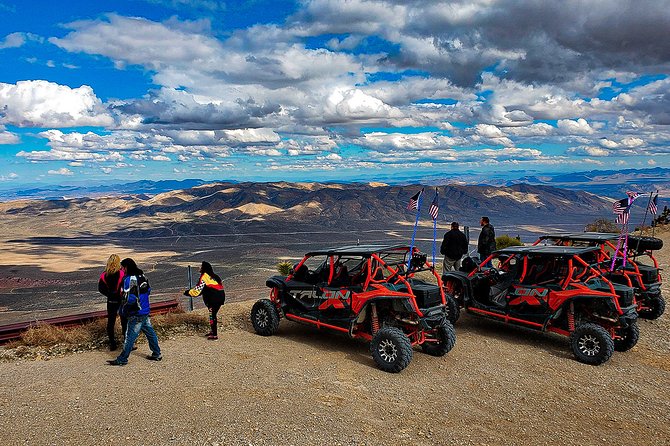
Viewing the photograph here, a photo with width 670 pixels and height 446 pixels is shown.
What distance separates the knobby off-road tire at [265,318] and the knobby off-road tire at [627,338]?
21.0 feet

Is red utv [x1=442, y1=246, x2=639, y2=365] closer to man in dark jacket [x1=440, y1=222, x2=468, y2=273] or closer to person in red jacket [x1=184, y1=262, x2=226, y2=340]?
man in dark jacket [x1=440, y1=222, x2=468, y2=273]

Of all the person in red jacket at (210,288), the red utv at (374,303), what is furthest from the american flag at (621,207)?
the person in red jacket at (210,288)

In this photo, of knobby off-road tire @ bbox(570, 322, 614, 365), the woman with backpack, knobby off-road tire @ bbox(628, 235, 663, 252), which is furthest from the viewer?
knobby off-road tire @ bbox(628, 235, 663, 252)

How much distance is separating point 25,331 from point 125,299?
3148mm

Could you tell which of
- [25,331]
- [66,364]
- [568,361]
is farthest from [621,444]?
[25,331]

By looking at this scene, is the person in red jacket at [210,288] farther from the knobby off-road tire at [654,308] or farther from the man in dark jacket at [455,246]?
the knobby off-road tire at [654,308]

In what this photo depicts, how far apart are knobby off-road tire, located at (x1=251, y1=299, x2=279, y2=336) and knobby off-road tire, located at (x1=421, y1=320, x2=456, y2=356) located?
3.06 meters

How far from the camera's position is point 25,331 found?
920 centimetres

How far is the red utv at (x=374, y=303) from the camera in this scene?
26.2 ft

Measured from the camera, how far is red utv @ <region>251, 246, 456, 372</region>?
7996 millimetres

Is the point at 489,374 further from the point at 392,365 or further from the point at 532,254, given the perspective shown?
the point at 532,254

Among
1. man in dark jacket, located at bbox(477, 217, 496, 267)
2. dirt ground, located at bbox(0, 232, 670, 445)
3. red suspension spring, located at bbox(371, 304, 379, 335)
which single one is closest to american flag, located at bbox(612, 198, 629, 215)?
man in dark jacket, located at bbox(477, 217, 496, 267)

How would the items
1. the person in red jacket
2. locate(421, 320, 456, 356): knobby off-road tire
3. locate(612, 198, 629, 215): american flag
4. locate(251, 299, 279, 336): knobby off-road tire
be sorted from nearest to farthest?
locate(421, 320, 456, 356): knobby off-road tire → the person in red jacket → locate(251, 299, 279, 336): knobby off-road tire → locate(612, 198, 629, 215): american flag

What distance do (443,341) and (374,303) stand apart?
138cm
